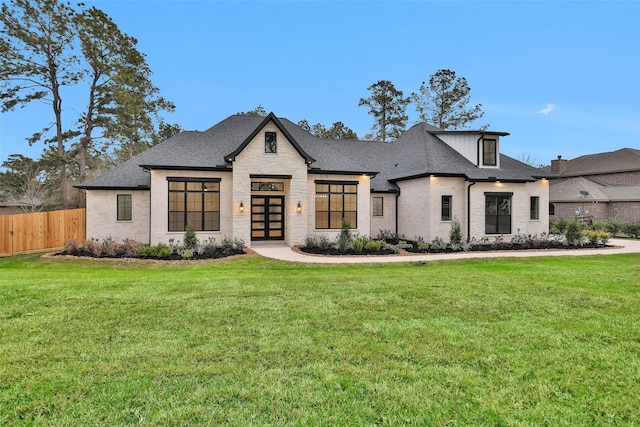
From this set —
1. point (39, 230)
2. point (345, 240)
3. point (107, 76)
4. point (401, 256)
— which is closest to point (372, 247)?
point (345, 240)

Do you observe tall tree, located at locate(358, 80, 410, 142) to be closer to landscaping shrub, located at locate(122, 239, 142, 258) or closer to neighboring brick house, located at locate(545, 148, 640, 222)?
neighboring brick house, located at locate(545, 148, 640, 222)

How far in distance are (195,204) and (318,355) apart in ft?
40.5

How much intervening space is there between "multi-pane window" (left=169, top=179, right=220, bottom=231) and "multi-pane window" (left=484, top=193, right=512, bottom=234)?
13041 millimetres

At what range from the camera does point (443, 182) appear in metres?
15.9

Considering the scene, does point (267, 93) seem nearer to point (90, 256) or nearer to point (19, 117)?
point (19, 117)

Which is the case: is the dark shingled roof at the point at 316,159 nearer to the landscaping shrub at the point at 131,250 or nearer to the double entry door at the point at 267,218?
the double entry door at the point at 267,218

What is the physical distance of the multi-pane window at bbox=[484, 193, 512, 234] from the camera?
1669 cm

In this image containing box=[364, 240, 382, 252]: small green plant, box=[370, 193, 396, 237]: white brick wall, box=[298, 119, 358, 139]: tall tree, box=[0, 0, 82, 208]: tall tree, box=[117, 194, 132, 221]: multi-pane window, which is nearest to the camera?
box=[364, 240, 382, 252]: small green plant

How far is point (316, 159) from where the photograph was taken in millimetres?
16312

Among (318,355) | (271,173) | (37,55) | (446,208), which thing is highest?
(37,55)

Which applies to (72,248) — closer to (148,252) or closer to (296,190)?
(148,252)

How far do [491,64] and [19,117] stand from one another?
3531 centimetres

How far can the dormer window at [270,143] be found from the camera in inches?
578

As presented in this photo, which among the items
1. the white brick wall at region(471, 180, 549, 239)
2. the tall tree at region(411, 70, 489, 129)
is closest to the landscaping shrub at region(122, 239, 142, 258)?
the white brick wall at region(471, 180, 549, 239)
